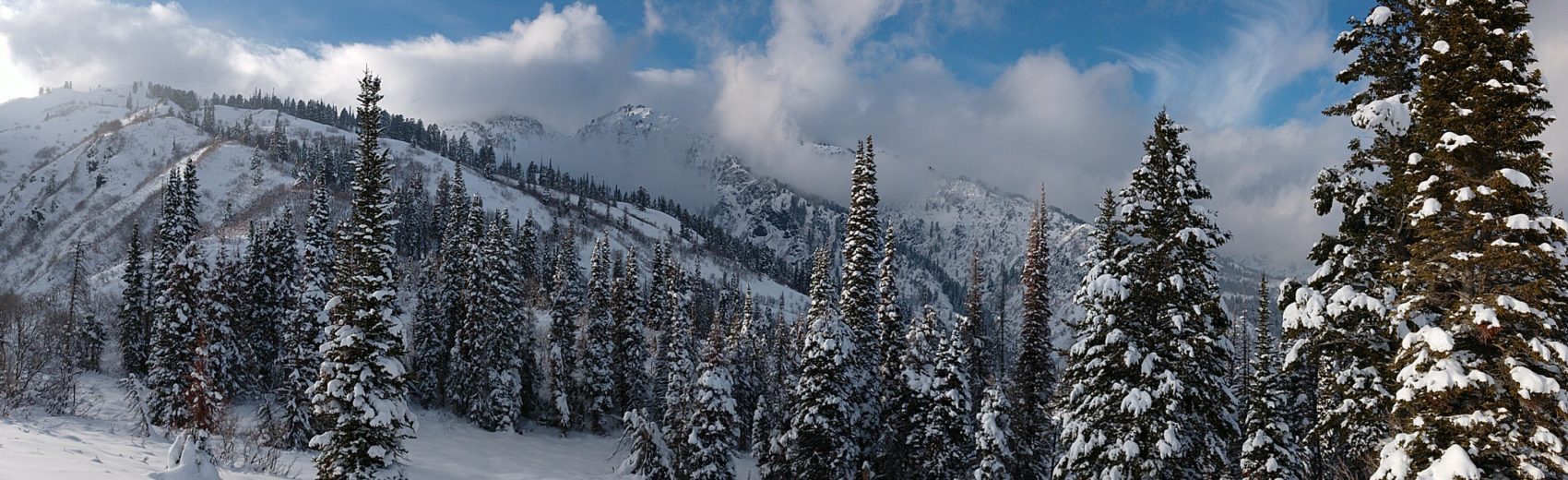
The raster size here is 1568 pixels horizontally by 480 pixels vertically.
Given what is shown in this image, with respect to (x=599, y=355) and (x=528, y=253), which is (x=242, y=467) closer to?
(x=599, y=355)

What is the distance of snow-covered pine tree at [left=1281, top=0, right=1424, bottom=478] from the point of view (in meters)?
15.0

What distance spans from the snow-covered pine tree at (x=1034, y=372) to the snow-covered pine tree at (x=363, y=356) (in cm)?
3038

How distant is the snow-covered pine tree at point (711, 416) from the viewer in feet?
128

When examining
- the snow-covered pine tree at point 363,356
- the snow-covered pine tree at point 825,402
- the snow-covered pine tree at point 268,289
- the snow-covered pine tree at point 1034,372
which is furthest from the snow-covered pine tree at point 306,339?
the snow-covered pine tree at point 1034,372

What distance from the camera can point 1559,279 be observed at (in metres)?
Result: 13.3

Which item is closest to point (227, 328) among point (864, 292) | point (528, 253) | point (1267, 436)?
point (864, 292)

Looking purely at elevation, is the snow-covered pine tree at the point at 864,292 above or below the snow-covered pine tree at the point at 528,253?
below

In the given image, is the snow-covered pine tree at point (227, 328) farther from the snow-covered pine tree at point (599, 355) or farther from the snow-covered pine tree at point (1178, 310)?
the snow-covered pine tree at point (1178, 310)

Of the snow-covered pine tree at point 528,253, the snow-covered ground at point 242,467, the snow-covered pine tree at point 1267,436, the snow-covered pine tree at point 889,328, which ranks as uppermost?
the snow-covered pine tree at point 528,253

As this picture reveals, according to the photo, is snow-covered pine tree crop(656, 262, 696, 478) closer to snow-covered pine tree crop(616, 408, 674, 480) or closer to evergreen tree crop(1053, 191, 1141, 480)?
snow-covered pine tree crop(616, 408, 674, 480)

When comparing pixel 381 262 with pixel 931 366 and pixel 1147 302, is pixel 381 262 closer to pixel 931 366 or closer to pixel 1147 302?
pixel 1147 302

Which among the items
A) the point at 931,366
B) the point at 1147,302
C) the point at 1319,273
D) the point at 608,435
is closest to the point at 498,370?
the point at 608,435

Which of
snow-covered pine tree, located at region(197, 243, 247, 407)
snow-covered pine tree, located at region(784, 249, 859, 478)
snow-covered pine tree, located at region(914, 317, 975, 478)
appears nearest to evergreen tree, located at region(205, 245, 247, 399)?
snow-covered pine tree, located at region(197, 243, 247, 407)

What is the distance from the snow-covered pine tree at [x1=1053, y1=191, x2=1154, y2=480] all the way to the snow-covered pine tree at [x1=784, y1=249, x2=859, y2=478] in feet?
41.7
